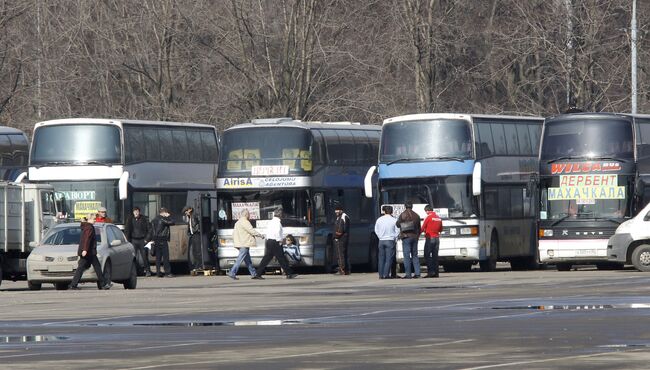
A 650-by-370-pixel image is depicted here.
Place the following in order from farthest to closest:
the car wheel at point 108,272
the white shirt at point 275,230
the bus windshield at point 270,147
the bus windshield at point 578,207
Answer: the bus windshield at point 270,147, the bus windshield at point 578,207, the white shirt at point 275,230, the car wheel at point 108,272

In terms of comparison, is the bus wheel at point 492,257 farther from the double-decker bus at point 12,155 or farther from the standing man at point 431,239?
the double-decker bus at point 12,155

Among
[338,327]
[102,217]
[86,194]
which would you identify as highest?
[86,194]

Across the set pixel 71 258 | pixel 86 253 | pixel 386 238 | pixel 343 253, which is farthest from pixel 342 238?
pixel 86 253

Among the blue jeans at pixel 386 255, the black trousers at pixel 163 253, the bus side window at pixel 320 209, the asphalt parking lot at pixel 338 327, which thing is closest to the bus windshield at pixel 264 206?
the bus side window at pixel 320 209

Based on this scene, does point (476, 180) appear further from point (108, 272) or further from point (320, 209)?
point (108, 272)

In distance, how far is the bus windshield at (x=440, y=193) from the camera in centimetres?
4181

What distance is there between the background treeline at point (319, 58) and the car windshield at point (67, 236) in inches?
733

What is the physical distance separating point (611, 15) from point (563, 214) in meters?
14.0

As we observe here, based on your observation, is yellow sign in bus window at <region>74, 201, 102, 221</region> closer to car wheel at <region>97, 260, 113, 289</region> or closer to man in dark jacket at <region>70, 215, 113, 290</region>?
car wheel at <region>97, 260, 113, 289</region>

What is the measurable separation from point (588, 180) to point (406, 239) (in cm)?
598

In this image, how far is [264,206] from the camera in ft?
140

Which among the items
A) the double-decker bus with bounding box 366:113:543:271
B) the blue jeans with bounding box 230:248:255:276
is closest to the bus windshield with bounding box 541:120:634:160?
the double-decker bus with bounding box 366:113:543:271

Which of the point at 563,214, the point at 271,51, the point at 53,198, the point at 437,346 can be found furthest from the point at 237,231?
the point at 437,346

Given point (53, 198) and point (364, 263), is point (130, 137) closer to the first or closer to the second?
point (53, 198)
